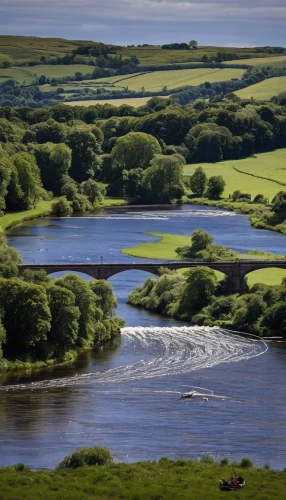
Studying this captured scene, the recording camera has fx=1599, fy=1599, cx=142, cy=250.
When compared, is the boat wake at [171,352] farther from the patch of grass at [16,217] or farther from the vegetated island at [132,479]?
the patch of grass at [16,217]

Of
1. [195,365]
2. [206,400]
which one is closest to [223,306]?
[195,365]

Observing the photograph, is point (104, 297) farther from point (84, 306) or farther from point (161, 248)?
point (161, 248)

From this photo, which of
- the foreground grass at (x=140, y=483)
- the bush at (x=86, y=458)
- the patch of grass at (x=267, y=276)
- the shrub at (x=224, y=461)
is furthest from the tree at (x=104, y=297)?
the foreground grass at (x=140, y=483)

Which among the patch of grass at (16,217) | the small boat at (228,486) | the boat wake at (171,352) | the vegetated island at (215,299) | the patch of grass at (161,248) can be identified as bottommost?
the patch of grass at (16,217)

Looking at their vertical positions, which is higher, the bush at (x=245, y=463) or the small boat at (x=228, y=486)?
the small boat at (x=228, y=486)

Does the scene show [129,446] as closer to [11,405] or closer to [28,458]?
[28,458]

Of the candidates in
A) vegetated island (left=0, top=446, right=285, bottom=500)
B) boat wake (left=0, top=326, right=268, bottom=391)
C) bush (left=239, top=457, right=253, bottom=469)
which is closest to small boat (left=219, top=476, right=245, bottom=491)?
vegetated island (left=0, top=446, right=285, bottom=500)
